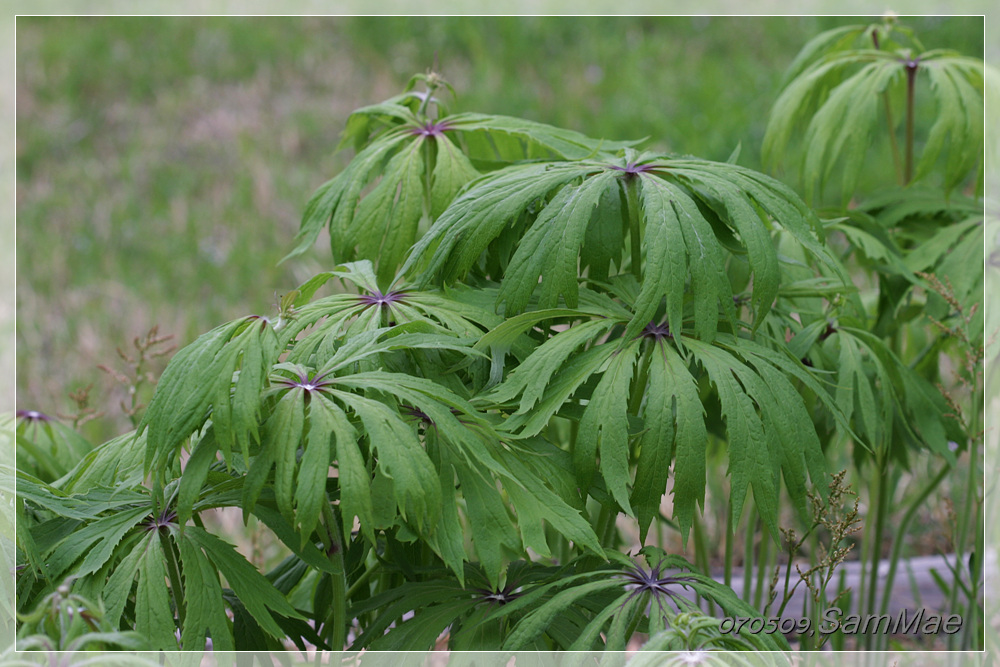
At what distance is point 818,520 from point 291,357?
633mm

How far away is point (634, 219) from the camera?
1082 millimetres

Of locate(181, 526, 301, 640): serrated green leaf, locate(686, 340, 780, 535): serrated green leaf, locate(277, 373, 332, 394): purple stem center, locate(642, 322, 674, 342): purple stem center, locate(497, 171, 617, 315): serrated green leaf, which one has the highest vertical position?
locate(497, 171, 617, 315): serrated green leaf

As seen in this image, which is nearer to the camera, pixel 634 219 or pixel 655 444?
pixel 655 444

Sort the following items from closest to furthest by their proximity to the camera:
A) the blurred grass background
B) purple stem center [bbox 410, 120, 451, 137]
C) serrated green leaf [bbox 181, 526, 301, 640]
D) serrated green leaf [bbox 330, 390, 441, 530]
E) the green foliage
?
serrated green leaf [bbox 330, 390, 441, 530]
serrated green leaf [bbox 181, 526, 301, 640]
purple stem center [bbox 410, 120, 451, 137]
the green foliage
the blurred grass background

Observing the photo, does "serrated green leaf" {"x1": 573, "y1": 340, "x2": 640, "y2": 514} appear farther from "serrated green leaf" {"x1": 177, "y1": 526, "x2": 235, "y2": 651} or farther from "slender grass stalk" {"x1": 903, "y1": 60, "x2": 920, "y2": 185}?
"slender grass stalk" {"x1": 903, "y1": 60, "x2": 920, "y2": 185}

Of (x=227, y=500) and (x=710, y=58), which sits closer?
(x=227, y=500)

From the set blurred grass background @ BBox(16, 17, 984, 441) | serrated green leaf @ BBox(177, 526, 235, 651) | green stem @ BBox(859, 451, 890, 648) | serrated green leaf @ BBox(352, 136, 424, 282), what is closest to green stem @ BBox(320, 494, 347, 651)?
serrated green leaf @ BBox(177, 526, 235, 651)

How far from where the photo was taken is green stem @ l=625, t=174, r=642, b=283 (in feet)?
3.47

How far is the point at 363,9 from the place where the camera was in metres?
5.18

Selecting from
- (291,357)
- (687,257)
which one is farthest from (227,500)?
(687,257)

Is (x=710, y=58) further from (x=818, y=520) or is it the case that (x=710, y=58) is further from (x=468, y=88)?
(x=818, y=520)

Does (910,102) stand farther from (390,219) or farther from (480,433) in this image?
(480,433)

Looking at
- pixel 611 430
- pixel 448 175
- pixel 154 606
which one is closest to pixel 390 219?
pixel 448 175

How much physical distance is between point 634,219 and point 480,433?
1.09ft
